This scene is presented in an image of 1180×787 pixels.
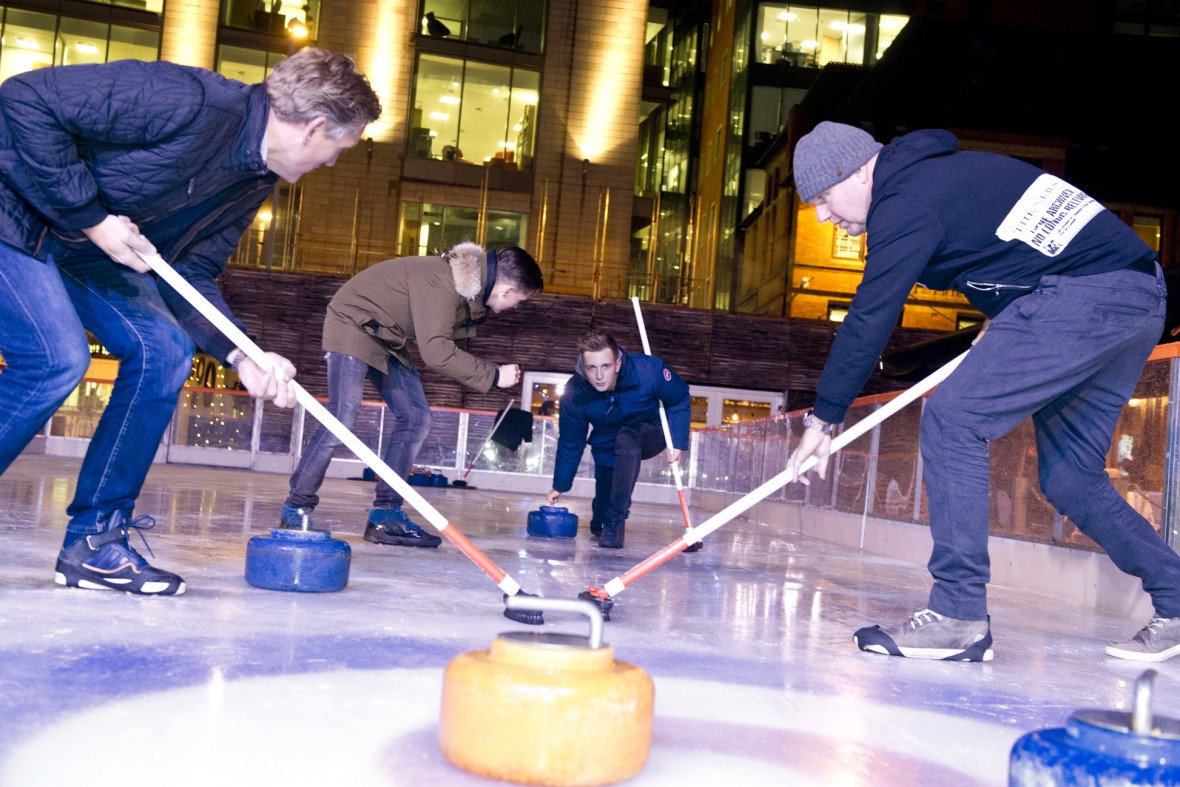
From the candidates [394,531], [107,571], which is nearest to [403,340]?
[394,531]

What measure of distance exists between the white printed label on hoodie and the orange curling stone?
6.05ft

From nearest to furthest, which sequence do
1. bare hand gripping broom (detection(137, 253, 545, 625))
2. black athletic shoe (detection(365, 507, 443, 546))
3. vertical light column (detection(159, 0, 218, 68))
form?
bare hand gripping broom (detection(137, 253, 545, 625)) → black athletic shoe (detection(365, 507, 443, 546)) → vertical light column (detection(159, 0, 218, 68))

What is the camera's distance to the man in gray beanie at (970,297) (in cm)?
277

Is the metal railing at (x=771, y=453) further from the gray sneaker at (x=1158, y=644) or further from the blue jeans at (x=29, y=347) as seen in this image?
the blue jeans at (x=29, y=347)

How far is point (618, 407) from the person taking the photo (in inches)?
256

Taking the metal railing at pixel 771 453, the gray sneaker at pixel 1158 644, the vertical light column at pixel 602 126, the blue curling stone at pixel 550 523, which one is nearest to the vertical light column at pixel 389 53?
the vertical light column at pixel 602 126

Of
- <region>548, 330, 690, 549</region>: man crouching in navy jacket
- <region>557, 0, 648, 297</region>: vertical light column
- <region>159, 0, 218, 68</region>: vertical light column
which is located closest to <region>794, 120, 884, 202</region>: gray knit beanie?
<region>548, 330, 690, 549</region>: man crouching in navy jacket

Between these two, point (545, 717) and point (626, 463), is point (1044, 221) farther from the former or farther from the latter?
point (626, 463)

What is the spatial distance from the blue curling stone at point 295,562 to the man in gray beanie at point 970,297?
1.34 meters

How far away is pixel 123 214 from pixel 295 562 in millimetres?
1054

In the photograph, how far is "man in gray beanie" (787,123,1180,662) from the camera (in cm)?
277

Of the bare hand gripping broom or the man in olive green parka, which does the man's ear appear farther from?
the man in olive green parka

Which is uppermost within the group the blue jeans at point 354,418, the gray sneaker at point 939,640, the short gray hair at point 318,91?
the short gray hair at point 318,91

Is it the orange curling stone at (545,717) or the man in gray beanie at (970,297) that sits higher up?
the man in gray beanie at (970,297)
